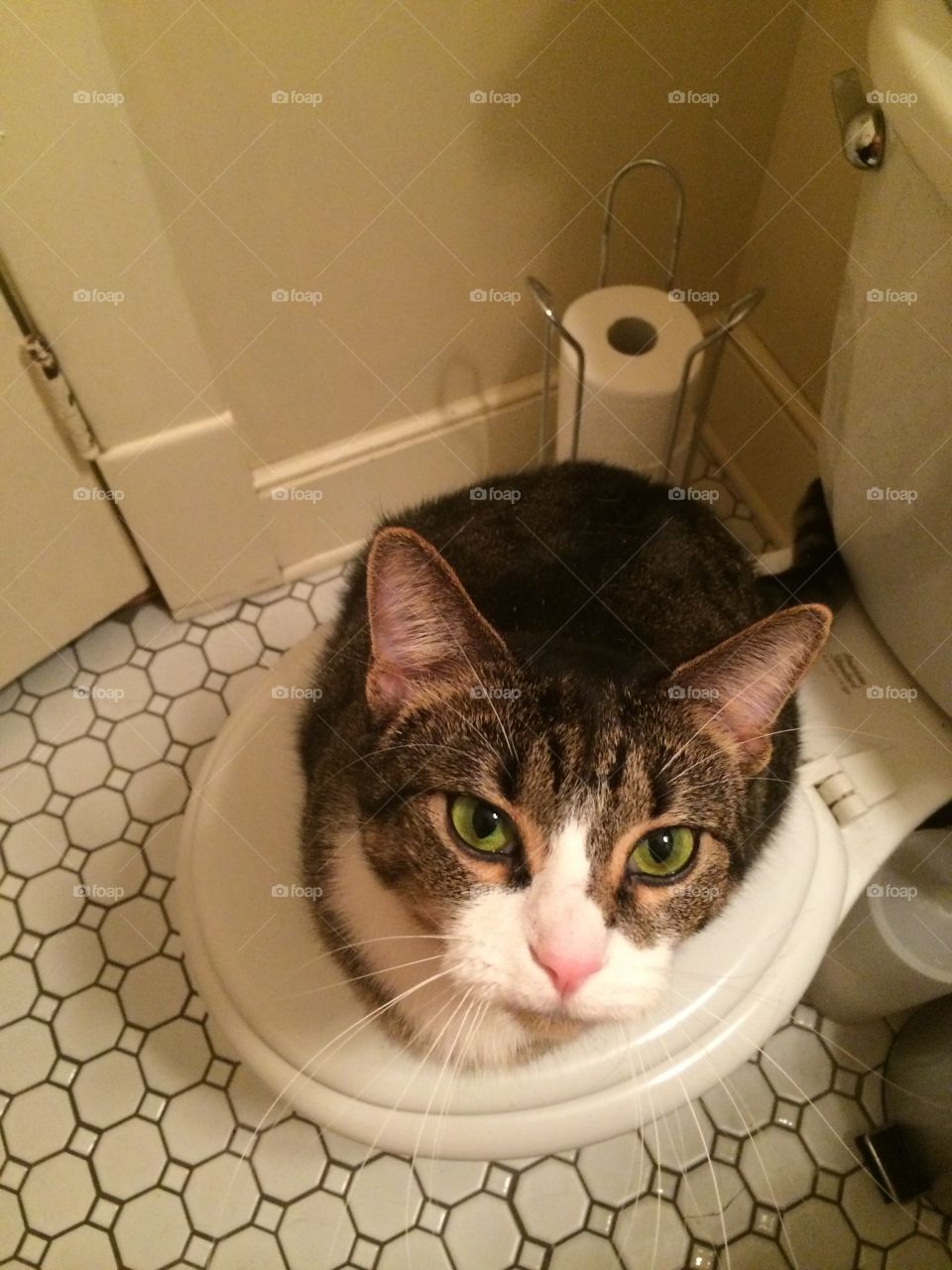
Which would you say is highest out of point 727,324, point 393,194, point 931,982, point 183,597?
point 393,194

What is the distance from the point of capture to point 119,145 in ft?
2.60

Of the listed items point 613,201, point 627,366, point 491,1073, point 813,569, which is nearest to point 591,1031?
point 491,1073

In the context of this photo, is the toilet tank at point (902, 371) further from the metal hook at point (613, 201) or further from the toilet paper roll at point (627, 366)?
the metal hook at point (613, 201)

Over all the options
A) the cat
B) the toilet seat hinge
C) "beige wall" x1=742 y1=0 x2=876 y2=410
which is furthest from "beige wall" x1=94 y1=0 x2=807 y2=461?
the toilet seat hinge

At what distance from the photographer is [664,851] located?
592 millimetres

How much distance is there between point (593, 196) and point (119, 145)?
563mm

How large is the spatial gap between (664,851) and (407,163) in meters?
0.77

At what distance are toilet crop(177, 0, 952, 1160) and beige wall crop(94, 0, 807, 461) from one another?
457 millimetres

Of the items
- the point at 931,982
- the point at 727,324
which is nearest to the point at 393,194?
the point at 727,324

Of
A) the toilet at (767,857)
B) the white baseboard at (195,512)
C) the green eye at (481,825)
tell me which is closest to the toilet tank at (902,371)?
the toilet at (767,857)

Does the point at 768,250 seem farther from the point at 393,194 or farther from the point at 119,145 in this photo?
the point at 119,145

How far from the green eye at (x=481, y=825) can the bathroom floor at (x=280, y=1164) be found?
0.52 meters

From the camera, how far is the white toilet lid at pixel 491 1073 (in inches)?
26.9

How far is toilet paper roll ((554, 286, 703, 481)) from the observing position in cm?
99
